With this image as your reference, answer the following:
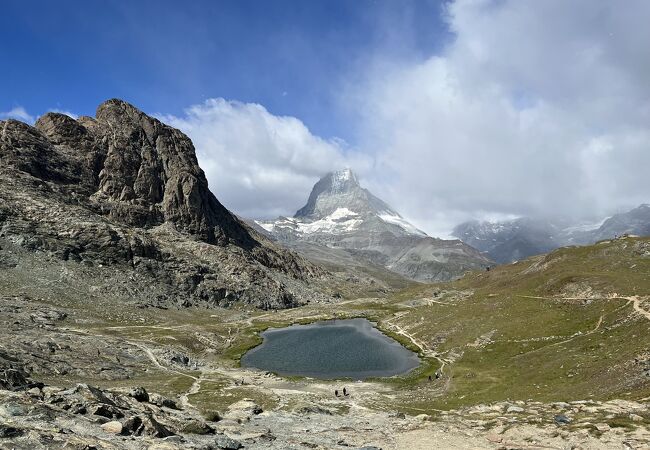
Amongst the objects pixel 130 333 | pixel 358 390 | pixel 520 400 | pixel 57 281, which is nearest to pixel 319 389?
pixel 358 390

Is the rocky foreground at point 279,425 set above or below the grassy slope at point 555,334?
below

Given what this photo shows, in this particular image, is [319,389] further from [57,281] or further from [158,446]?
[57,281]

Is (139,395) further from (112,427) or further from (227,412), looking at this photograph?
(112,427)

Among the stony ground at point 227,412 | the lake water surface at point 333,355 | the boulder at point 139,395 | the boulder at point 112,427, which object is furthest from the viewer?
the lake water surface at point 333,355

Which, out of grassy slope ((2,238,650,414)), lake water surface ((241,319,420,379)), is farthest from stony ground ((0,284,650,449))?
lake water surface ((241,319,420,379))

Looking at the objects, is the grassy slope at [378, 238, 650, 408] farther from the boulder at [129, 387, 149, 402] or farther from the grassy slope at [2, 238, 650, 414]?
the boulder at [129, 387, 149, 402]

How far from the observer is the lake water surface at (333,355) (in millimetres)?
117625

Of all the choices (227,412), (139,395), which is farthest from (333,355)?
(139,395)

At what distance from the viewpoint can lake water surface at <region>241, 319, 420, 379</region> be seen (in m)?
118

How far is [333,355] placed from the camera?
142m

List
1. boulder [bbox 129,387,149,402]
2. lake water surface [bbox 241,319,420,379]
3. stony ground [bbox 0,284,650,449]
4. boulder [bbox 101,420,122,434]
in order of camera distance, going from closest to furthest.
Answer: boulder [bbox 101,420,122,434]
stony ground [bbox 0,284,650,449]
boulder [bbox 129,387,149,402]
lake water surface [bbox 241,319,420,379]

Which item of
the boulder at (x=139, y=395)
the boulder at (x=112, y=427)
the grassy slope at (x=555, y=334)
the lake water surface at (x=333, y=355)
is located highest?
the grassy slope at (x=555, y=334)

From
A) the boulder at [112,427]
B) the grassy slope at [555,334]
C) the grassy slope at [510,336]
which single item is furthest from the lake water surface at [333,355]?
the boulder at [112,427]

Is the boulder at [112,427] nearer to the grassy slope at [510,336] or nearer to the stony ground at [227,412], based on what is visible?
the stony ground at [227,412]
